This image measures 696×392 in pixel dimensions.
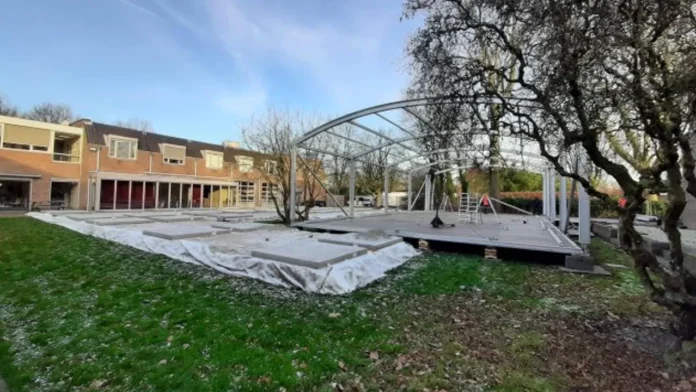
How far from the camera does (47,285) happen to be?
4.96 m

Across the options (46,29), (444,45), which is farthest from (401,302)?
(46,29)

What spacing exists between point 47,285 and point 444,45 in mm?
6355

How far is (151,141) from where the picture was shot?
23781 mm

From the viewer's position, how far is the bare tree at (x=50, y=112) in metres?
33.4

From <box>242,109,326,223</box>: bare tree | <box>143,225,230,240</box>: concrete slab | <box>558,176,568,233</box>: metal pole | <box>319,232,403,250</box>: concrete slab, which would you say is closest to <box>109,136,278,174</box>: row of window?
<box>242,109,326,223</box>: bare tree

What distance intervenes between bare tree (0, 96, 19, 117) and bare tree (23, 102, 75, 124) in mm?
1024

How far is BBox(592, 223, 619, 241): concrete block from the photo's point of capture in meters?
11.3

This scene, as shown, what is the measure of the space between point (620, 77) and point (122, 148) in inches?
1008

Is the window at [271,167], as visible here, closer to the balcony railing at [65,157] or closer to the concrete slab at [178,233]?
the concrete slab at [178,233]

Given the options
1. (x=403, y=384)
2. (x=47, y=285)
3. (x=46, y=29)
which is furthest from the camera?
(x=46, y=29)

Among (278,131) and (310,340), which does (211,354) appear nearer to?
(310,340)

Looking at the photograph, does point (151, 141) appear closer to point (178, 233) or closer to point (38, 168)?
point (38, 168)

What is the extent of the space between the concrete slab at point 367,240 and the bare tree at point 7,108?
3900 centimetres

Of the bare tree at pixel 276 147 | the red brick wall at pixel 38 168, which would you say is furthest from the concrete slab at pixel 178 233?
the red brick wall at pixel 38 168
